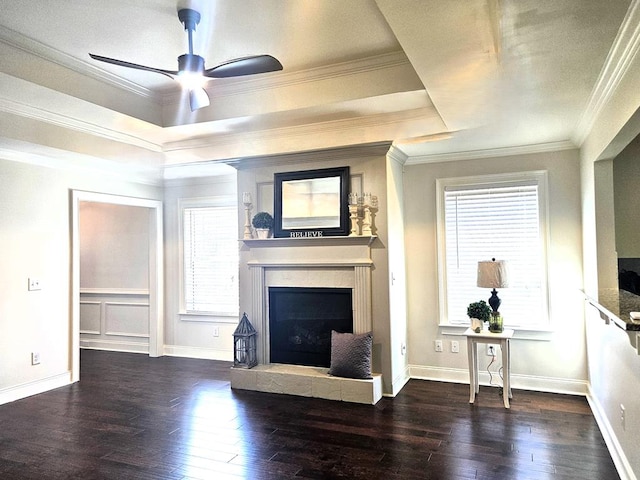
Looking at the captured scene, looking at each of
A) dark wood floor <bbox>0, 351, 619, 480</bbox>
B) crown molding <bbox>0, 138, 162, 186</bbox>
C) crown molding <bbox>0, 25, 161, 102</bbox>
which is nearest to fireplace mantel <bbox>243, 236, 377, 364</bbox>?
dark wood floor <bbox>0, 351, 619, 480</bbox>

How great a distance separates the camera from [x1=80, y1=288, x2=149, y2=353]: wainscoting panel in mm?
A: 6414

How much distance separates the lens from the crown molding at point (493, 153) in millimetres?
4395

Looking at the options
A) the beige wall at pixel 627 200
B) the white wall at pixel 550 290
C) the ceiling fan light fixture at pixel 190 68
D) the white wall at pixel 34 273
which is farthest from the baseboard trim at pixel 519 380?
the white wall at pixel 34 273

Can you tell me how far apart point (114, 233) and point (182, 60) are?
456 centimetres

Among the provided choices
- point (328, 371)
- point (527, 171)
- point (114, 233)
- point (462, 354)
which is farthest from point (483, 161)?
point (114, 233)

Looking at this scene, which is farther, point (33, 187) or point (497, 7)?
point (33, 187)

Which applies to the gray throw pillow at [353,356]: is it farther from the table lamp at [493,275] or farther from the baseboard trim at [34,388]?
the baseboard trim at [34,388]

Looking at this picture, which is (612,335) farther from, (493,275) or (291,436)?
(291,436)

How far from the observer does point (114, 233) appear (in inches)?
262

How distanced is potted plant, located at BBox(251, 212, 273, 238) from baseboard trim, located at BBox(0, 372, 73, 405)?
2750 mm

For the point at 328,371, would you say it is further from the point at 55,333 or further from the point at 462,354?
the point at 55,333

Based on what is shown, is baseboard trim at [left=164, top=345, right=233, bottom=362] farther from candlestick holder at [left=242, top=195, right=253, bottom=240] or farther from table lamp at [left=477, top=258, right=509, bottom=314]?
table lamp at [left=477, top=258, right=509, bottom=314]

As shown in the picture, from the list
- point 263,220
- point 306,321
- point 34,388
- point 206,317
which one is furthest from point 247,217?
point 34,388

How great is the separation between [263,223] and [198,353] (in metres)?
2.52
